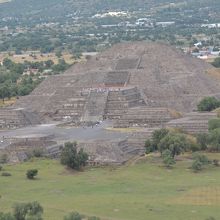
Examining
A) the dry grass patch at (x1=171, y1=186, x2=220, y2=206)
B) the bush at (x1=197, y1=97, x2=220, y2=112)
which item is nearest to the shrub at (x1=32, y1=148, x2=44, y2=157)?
the dry grass patch at (x1=171, y1=186, x2=220, y2=206)

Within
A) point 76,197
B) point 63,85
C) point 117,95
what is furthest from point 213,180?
point 63,85

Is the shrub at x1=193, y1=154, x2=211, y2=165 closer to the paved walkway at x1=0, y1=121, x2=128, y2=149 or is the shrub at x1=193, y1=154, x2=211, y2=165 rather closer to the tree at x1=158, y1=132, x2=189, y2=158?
the tree at x1=158, y1=132, x2=189, y2=158

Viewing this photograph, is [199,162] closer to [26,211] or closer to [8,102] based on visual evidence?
[26,211]

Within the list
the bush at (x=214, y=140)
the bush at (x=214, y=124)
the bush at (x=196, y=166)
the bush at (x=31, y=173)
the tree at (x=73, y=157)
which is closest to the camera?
the bush at (x=31, y=173)

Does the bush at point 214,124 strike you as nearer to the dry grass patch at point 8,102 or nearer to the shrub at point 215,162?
the shrub at point 215,162

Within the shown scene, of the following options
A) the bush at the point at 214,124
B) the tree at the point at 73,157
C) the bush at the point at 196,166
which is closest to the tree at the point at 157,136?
the bush at the point at 214,124

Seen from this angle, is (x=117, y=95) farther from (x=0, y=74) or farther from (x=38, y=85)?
(x=0, y=74)
